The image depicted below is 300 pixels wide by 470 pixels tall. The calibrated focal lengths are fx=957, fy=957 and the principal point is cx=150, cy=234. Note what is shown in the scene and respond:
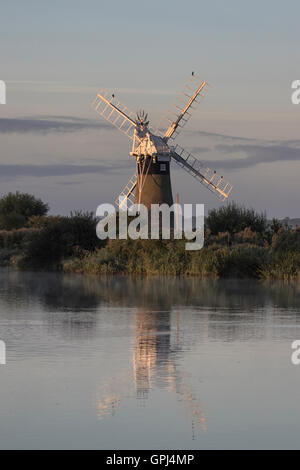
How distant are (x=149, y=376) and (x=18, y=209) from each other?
62.5 metres

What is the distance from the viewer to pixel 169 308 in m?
24.0

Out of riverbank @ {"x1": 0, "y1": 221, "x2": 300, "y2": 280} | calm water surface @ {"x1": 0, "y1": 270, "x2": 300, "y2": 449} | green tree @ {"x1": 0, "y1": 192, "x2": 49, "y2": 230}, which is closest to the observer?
calm water surface @ {"x1": 0, "y1": 270, "x2": 300, "y2": 449}

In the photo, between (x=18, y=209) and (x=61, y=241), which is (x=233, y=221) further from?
(x=18, y=209)

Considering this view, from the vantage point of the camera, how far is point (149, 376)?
42.3 ft

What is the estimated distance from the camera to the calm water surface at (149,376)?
31.6ft

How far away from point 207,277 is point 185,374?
26.5 metres

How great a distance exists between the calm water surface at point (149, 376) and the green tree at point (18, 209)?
44.8m

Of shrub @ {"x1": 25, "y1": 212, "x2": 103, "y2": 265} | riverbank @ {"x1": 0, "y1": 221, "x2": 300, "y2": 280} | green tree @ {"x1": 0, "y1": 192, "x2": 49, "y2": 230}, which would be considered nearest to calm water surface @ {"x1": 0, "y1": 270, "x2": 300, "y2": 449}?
riverbank @ {"x1": 0, "y1": 221, "x2": 300, "y2": 280}

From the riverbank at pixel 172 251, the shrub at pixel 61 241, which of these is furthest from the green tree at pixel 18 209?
the shrub at pixel 61 241

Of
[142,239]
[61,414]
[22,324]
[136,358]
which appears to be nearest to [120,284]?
[142,239]

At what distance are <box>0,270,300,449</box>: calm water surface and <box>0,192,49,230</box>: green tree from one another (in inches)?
1763

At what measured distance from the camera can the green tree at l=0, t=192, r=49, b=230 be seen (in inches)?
2736

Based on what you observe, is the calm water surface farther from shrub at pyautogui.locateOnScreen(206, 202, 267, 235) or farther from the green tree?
the green tree
